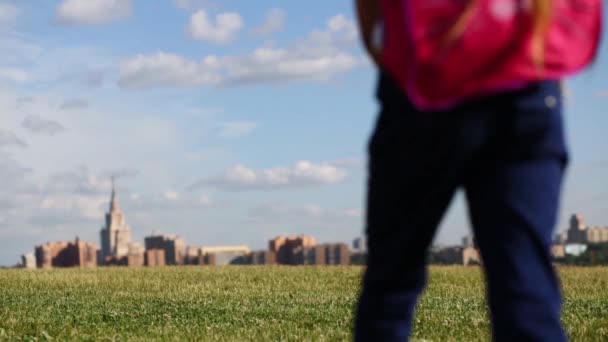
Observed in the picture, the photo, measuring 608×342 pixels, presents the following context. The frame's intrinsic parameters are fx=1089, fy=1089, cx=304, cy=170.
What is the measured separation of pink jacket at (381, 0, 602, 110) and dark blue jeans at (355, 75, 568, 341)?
60 mm

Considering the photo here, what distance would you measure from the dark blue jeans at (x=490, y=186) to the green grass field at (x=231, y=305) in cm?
610

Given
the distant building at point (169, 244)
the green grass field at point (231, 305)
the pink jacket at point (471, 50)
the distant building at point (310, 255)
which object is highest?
the distant building at point (169, 244)

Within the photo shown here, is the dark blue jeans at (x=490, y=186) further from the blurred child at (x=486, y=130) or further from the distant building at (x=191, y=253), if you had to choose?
the distant building at (x=191, y=253)

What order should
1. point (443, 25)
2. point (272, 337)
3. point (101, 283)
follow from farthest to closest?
point (101, 283) → point (272, 337) → point (443, 25)

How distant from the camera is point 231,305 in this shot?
544 inches

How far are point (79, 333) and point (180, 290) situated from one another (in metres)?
7.81

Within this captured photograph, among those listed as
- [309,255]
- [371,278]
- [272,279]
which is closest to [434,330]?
[371,278]

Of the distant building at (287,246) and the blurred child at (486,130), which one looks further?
the distant building at (287,246)

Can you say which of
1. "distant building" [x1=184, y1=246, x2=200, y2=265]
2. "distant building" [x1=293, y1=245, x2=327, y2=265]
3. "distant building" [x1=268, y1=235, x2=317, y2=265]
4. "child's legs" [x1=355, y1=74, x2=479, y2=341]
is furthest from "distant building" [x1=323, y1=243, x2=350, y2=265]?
"child's legs" [x1=355, y1=74, x2=479, y2=341]

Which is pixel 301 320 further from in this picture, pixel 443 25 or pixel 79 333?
pixel 443 25

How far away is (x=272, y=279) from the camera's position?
20203 millimetres

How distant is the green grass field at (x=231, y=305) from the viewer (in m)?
9.97

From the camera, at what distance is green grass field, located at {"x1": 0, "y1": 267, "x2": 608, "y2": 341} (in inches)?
392

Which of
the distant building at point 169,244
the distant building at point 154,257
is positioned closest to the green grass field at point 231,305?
the distant building at point 154,257
